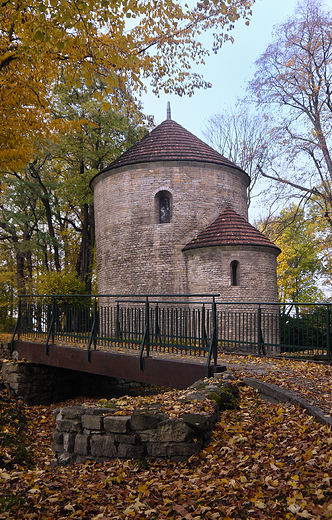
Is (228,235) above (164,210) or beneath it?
beneath

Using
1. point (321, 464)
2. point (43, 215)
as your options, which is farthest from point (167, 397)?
point (43, 215)

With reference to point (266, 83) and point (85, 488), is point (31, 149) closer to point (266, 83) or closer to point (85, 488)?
point (85, 488)

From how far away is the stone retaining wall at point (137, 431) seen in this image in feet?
17.1

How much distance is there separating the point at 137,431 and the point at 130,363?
12.2ft

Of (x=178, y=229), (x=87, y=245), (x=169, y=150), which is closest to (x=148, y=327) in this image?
(x=178, y=229)

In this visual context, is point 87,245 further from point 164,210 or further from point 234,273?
point 234,273

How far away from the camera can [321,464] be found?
4.10 m

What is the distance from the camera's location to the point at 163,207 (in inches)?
731

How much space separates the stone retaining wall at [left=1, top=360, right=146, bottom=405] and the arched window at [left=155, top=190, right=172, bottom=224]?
24.9ft

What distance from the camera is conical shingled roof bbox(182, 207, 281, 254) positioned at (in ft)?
53.6

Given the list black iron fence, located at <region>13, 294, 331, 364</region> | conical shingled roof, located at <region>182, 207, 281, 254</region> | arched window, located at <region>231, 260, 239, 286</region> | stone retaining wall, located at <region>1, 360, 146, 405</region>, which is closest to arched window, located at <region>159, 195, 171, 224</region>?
conical shingled roof, located at <region>182, 207, 281, 254</region>

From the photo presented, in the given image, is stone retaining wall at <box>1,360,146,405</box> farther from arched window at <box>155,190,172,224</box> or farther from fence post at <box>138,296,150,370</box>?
arched window at <box>155,190,172,224</box>

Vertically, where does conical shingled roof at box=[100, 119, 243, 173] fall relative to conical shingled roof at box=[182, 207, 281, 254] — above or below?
above

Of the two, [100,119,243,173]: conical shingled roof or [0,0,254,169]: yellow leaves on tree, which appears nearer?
[0,0,254,169]: yellow leaves on tree
